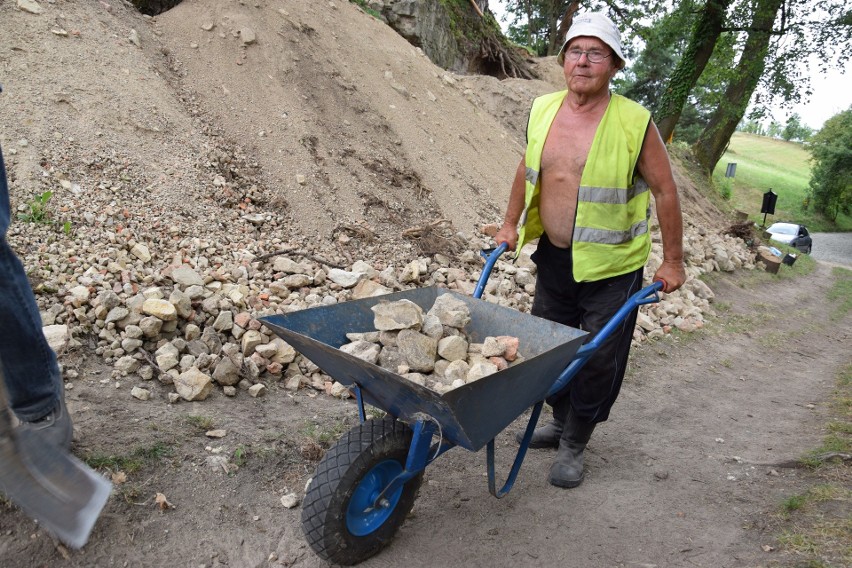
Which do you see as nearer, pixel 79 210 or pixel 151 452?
pixel 151 452

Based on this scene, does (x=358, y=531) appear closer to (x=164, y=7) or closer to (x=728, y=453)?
(x=728, y=453)

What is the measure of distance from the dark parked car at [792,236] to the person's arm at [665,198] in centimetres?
1746

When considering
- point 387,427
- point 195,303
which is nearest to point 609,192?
point 387,427

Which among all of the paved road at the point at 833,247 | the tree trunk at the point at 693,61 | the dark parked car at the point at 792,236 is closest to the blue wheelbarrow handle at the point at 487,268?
the tree trunk at the point at 693,61

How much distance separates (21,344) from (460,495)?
6.29 ft

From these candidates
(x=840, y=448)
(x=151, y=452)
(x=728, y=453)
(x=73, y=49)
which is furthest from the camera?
(x=73, y=49)

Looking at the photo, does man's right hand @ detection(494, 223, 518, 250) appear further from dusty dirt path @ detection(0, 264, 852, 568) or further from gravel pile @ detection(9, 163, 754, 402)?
dusty dirt path @ detection(0, 264, 852, 568)

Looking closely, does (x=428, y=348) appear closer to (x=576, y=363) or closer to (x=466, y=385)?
(x=466, y=385)

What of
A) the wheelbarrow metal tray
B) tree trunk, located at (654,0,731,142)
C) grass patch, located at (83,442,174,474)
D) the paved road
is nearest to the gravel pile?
the wheelbarrow metal tray

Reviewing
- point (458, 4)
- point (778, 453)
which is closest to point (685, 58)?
point (458, 4)

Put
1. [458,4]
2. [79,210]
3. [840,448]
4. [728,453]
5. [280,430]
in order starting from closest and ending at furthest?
[280,430], [840,448], [728,453], [79,210], [458,4]

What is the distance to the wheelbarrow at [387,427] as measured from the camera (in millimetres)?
2016

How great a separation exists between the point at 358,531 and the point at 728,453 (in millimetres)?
2475

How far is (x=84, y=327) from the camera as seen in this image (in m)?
3.45
